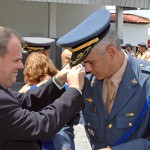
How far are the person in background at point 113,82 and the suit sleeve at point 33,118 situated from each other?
0.64 feet

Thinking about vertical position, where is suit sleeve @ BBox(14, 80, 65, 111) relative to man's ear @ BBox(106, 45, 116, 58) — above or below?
below

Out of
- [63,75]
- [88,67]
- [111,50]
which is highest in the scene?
[111,50]

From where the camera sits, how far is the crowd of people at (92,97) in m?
1.97

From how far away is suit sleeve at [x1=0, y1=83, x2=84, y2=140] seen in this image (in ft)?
6.33

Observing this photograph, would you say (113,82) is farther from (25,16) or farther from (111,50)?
(25,16)

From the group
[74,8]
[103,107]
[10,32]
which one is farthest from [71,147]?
[74,8]

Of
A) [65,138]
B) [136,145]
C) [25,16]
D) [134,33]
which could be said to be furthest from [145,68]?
[134,33]

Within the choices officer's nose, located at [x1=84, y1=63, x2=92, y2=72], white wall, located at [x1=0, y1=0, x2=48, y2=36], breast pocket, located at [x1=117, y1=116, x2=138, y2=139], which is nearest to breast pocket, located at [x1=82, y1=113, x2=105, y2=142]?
breast pocket, located at [x1=117, y1=116, x2=138, y2=139]

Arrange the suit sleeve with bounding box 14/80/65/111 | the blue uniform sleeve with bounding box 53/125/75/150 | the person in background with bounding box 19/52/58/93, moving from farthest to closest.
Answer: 1. the person in background with bounding box 19/52/58/93
2. the suit sleeve with bounding box 14/80/65/111
3. the blue uniform sleeve with bounding box 53/125/75/150

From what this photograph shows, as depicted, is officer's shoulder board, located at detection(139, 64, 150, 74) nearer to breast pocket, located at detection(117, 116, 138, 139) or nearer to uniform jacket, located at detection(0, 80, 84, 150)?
breast pocket, located at detection(117, 116, 138, 139)

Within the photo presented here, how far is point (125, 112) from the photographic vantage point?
85.0 inches

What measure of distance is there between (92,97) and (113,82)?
177mm

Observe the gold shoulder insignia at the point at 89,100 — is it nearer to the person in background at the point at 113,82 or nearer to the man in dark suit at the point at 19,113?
the person in background at the point at 113,82

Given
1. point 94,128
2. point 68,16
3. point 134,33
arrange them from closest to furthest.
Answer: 1. point 94,128
2. point 68,16
3. point 134,33
